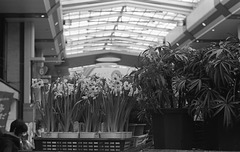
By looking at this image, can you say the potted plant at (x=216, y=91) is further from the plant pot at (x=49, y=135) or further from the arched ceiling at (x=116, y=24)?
the arched ceiling at (x=116, y=24)

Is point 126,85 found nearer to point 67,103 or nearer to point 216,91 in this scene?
point 67,103

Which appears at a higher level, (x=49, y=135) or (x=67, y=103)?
(x=67, y=103)

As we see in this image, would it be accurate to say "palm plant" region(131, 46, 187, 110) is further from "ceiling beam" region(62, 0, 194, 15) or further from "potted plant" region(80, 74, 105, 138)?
"ceiling beam" region(62, 0, 194, 15)

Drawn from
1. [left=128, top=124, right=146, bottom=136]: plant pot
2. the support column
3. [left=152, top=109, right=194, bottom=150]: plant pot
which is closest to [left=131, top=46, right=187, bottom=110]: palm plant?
[left=152, top=109, right=194, bottom=150]: plant pot

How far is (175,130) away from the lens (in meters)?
2.93

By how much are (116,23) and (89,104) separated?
22.9 meters

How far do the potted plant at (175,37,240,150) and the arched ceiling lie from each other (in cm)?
1656

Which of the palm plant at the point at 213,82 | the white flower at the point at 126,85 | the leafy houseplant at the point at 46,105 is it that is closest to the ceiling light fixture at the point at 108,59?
the leafy houseplant at the point at 46,105

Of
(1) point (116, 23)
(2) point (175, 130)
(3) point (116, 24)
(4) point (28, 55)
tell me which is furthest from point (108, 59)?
(2) point (175, 130)

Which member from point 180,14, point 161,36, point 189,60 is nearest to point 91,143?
point 189,60

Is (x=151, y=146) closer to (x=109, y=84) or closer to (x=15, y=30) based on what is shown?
(x=109, y=84)

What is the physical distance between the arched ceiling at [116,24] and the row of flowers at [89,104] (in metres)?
16.0

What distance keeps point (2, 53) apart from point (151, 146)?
42.5ft

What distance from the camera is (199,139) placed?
3062 millimetres
